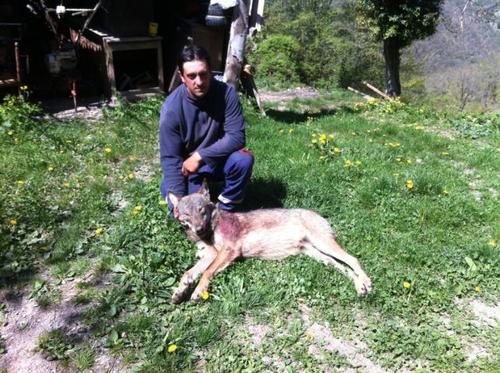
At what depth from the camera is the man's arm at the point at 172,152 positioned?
4.43m

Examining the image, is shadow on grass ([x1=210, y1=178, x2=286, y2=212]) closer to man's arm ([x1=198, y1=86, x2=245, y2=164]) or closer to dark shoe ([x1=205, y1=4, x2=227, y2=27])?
man's arm ([x1=198, y1=86, x2=245, y2=164])

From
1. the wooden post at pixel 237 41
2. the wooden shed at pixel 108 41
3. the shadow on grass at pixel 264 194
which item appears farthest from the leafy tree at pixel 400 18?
the shadow on grass at pixel 264 194

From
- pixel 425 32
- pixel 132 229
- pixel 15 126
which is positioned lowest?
pixel 132 229

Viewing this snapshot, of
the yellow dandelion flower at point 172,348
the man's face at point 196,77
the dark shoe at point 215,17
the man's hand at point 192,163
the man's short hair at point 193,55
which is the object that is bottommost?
the yellow dandelion flower at point 172,348

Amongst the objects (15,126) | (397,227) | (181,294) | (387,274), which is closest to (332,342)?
(387,274)

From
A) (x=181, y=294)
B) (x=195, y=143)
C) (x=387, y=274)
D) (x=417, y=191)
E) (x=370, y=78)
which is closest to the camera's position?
(x=181, y=294)

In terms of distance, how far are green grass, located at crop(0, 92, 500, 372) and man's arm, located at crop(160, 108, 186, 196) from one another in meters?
0.57

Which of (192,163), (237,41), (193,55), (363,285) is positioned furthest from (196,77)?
(237,41)

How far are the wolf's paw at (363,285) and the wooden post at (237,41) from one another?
525 centimetres

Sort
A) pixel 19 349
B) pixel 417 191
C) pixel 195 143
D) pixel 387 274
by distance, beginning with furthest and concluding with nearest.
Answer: pixel 417 191 < pixel 195 143 < pixel 387 274 < pixel 19 349

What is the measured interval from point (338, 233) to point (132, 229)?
7.49 feet

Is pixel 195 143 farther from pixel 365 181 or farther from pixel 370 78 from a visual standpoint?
pixel 370 78

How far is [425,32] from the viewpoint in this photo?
17.7m

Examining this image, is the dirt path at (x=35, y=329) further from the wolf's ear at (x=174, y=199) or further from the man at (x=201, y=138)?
the man at (x=201, y=138)
